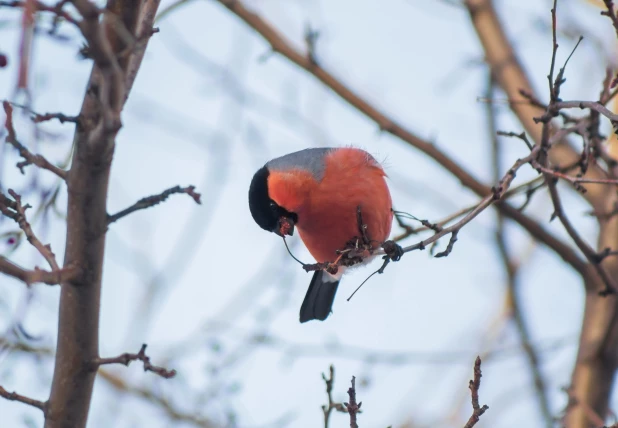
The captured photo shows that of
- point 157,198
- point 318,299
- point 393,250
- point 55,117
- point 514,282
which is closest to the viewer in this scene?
point 55,117

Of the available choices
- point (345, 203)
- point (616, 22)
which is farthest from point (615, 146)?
point (616, 22)

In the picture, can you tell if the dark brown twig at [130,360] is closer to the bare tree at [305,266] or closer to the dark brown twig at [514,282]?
the bare tree at [305,266]

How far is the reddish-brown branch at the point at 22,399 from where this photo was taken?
221cm

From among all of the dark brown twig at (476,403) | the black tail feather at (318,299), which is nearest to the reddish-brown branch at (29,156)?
the dark brown twig at (476,403)

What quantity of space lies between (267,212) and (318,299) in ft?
3.12

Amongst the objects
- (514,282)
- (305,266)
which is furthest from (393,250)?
(514,282)

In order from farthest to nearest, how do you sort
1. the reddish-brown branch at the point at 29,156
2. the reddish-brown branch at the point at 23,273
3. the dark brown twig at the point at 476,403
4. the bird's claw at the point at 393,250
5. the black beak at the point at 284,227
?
the black beak at the point at 284,227, the bird's claw at the point at 393,250, the dark brown twig at the point at 476,403, the reddish-brown branch at the point at 29,156, the reddish-brown branch at the point at 23,273

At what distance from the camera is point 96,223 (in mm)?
2158

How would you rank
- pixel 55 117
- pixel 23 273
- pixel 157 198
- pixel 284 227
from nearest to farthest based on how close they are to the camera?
pixel 23 273 < pixel 55 117 < pixel 157 198 < pixel 284 227

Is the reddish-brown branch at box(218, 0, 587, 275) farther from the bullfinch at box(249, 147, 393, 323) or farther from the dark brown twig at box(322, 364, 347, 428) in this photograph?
the dark brown twig at box(322, 364, 347, 428)

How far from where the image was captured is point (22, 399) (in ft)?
7.25

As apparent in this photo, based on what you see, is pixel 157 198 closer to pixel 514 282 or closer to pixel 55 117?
pixel 55 117

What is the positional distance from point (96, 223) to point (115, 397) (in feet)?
13.6

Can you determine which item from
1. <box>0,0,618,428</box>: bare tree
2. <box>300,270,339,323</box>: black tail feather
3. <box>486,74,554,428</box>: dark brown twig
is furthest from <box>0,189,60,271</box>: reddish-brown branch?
<box>486,74,554,428</box>: dark brown twig
